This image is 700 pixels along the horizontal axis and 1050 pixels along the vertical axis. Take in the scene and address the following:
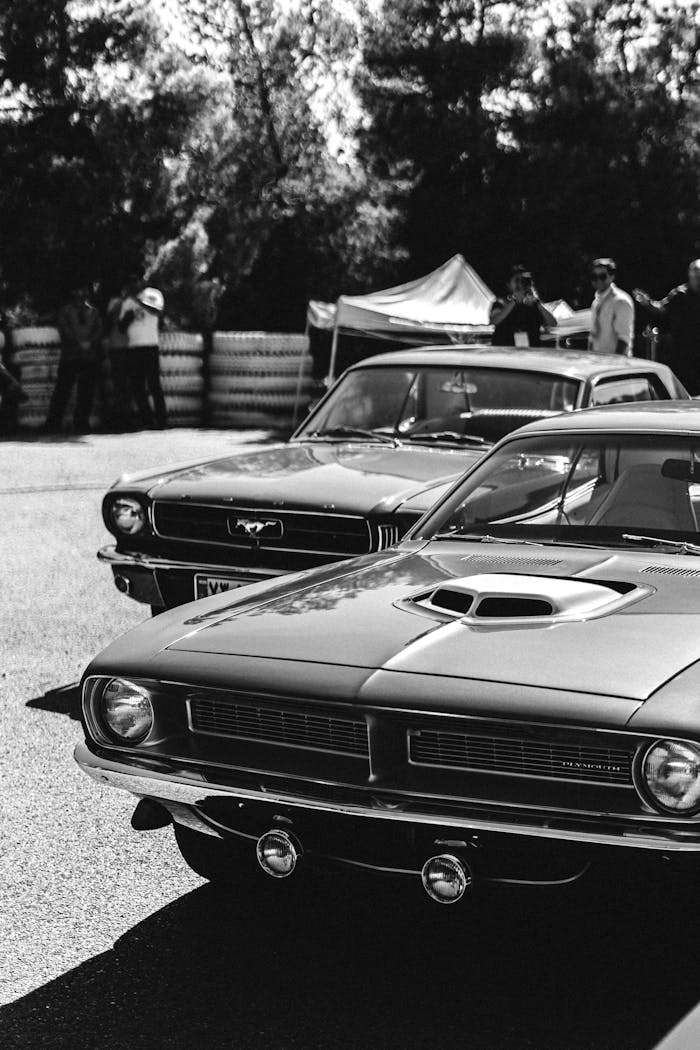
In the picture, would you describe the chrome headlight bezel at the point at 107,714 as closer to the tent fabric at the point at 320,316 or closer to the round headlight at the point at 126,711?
the round headlight at the point at 126,711

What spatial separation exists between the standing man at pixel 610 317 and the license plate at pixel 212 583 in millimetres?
5513

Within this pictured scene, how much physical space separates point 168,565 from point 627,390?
2565 millimetres

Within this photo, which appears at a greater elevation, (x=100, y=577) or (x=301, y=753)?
(x=301, y=753)

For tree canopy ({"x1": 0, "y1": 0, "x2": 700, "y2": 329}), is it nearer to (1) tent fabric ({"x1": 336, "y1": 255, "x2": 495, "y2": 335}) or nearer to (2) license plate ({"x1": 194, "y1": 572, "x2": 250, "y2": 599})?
(1) tent fabric ({"x1": 336, "y1": 255, "x2": 495, "y2": 335})

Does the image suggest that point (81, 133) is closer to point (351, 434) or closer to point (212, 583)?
point (351, 434)

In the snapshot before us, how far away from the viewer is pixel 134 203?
1983 centimetres

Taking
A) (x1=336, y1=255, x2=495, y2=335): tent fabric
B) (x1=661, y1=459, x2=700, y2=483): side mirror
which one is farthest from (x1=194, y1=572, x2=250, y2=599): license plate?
(x1=336, y1=255, x2=495, y2=335): tent fabric

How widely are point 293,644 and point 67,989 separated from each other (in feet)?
3.10

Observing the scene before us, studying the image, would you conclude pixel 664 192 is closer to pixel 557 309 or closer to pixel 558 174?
pixel 558 174

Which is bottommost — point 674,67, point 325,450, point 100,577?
point 100,577

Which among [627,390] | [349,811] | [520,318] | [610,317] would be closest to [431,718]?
[349,811]

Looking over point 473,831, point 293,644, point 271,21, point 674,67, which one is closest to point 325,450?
point 293,644

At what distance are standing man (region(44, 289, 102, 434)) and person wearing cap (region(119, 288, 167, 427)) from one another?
0.37m

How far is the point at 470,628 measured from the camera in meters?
3.40
